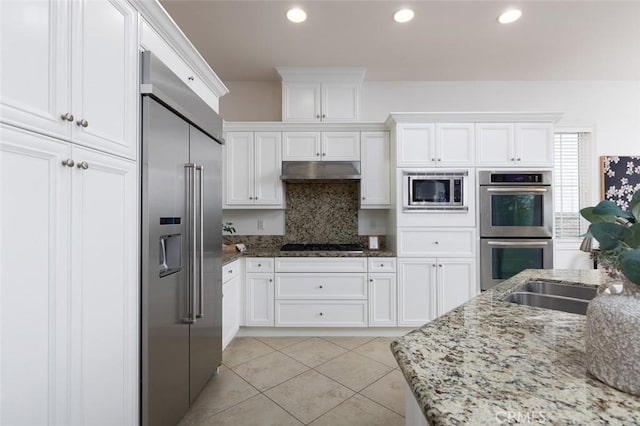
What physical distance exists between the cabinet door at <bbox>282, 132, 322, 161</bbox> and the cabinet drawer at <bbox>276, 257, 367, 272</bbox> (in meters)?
1.11

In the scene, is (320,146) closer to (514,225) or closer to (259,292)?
(259,292)

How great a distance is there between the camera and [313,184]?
11.7 ft

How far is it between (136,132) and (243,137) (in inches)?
78.6

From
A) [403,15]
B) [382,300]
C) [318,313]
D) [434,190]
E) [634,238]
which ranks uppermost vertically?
[403,15]

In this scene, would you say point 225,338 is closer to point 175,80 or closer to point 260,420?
point 260,420

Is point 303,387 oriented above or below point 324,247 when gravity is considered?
below

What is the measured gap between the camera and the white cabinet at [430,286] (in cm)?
294

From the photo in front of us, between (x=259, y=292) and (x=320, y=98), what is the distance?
2203mm

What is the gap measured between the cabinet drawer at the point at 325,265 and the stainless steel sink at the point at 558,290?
1.56 metres

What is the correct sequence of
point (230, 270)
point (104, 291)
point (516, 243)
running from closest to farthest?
point (104, 291) < point (230, 270) < point (516, 243)

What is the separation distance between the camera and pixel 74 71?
3.29ft

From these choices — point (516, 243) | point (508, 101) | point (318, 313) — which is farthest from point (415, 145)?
point (318, 313)

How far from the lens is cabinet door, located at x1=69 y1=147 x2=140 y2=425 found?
3.36 feet

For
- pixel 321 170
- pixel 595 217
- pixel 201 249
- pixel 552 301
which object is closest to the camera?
pixel 595 217
